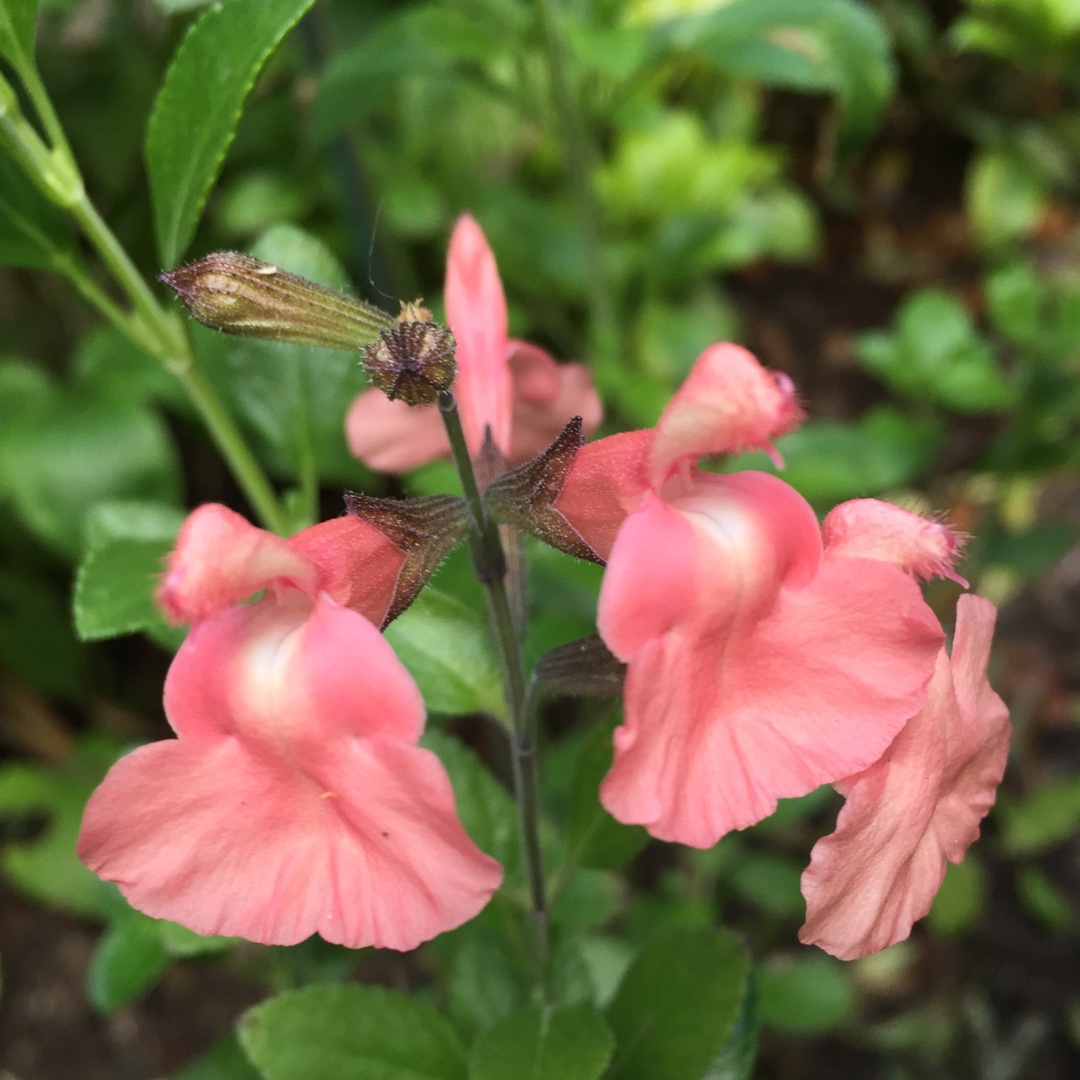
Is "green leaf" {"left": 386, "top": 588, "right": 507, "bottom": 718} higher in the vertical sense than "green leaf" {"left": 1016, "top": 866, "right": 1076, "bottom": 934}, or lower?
higher

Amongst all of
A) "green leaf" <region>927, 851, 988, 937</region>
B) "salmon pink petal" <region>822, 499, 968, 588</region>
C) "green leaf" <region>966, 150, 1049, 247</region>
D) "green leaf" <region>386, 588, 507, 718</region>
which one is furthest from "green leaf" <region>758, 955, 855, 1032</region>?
"green leaf" <region>966, 150, 1049, 247</region>

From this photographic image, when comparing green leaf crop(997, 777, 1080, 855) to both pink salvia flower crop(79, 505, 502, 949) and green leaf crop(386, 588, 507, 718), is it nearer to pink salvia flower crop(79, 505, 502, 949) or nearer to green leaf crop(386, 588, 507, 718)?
green leaf crop(386, 588, 507, 718)

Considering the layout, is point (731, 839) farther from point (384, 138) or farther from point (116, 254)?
point (384, 138)

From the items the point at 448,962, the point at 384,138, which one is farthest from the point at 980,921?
the point at 384,138

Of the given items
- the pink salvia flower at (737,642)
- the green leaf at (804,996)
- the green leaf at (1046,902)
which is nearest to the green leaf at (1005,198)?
the green leaf at (1046,902)

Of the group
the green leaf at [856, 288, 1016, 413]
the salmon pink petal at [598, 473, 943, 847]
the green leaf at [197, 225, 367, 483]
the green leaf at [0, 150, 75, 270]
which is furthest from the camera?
the green leaf at [856, 288, 1016, 413]

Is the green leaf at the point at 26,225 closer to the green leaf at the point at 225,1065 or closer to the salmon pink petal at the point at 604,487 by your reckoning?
the salmon pink petal at the point at 604,487

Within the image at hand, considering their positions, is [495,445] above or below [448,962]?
above

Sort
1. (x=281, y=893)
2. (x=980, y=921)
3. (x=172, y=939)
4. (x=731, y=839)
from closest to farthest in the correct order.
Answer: (x=281, y=893)
(x=172, y=939)
(x=731, y=839)
(x=980, y=921)
